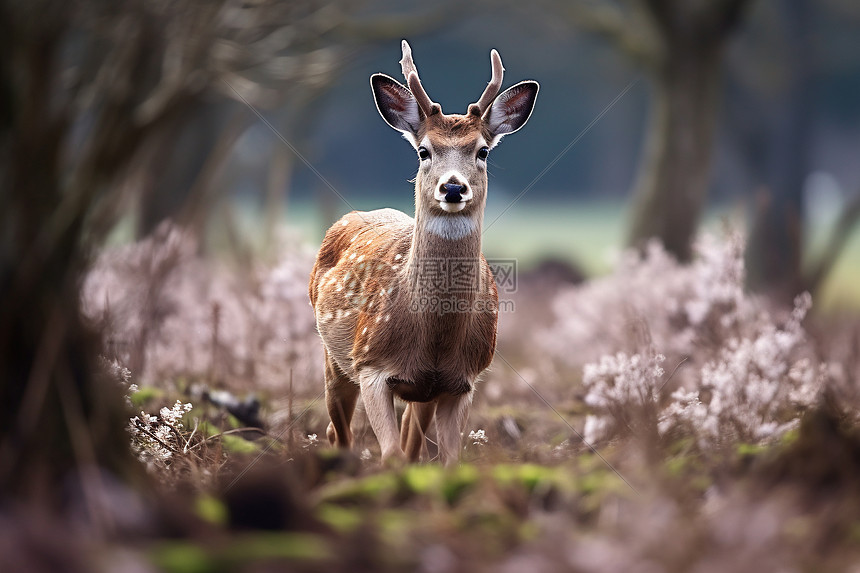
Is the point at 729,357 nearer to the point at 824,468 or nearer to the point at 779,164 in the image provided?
the point at 824,468

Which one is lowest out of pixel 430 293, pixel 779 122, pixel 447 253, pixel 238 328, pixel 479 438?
pixel 479 438

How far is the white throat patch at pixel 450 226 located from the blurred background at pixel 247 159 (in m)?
0.68

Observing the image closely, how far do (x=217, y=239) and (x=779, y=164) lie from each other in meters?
10.3

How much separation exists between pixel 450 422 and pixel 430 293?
2.40 ft

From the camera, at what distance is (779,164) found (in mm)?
12281

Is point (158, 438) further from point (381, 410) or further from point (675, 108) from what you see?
point (675, 108)

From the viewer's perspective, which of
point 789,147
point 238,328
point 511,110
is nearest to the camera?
point 511,110

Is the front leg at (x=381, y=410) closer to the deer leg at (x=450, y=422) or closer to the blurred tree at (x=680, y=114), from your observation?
the deer leg at (x=450, y=422)

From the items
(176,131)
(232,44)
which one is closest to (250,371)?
(176,131)

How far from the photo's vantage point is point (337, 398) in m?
5.82

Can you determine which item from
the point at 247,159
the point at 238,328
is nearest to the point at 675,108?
the point at 238,328

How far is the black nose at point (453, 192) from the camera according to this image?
4.73 meters

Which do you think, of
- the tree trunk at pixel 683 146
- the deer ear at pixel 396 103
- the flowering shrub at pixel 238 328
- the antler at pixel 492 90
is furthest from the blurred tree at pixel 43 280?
the tree trunk at pixel 683 146

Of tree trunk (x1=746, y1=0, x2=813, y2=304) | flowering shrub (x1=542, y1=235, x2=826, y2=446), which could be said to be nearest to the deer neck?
flowering shrub (x1=542, y1=235, x2=826, y2=446)
